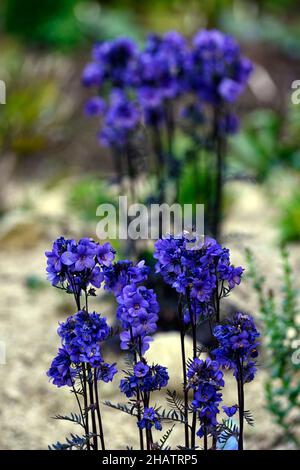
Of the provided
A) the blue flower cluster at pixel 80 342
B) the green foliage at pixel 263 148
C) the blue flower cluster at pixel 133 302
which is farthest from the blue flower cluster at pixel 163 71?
the green foliage at pixel 263 148

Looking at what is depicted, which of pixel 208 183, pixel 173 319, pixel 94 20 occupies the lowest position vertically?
pixel 173 319

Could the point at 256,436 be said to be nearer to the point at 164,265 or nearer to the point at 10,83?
the point at 164,265

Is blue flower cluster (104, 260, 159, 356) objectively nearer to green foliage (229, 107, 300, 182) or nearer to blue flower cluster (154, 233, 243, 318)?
blue flower cluster (154, 233, 243, 318)

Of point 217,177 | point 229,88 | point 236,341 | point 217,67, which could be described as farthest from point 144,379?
point 217,177

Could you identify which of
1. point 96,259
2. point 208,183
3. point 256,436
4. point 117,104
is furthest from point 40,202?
point 96,259

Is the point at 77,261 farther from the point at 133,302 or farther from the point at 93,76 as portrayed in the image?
the point at 93,76

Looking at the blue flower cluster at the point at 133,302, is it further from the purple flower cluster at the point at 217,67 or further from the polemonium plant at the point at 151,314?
the purple flower cluster at the point at 217,67
